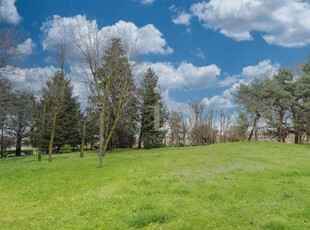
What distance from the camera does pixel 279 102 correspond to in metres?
51.1

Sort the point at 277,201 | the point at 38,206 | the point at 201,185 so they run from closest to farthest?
the point at 277,201 → the point at 38,206 → the point at 201,185

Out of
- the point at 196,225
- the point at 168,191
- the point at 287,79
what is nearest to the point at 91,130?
the point at 287,79

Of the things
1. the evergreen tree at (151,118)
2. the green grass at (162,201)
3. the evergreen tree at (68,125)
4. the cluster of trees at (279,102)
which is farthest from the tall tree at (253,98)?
the green grass at (162,201)

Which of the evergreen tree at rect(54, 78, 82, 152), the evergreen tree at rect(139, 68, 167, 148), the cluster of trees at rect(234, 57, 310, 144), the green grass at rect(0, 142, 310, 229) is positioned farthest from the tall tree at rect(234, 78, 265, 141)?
the green grass at rect(0, 142, 310, 229)

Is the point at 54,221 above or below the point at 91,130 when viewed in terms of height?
below

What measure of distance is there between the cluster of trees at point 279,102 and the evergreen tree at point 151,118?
14.2 metres

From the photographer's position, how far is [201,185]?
533 inches

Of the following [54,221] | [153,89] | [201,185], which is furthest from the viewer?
[153,89]

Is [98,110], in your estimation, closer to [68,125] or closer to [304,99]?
[68,125]

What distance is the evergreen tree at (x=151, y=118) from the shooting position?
52219 millimetres

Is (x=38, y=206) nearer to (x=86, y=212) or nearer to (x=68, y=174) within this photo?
(x=86, y=212)

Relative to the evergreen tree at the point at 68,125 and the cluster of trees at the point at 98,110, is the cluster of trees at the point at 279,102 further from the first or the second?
the evergreen tree at the point at 68,125

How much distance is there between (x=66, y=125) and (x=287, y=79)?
4227cm

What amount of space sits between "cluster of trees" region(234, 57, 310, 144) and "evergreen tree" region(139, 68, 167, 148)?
1421cm
